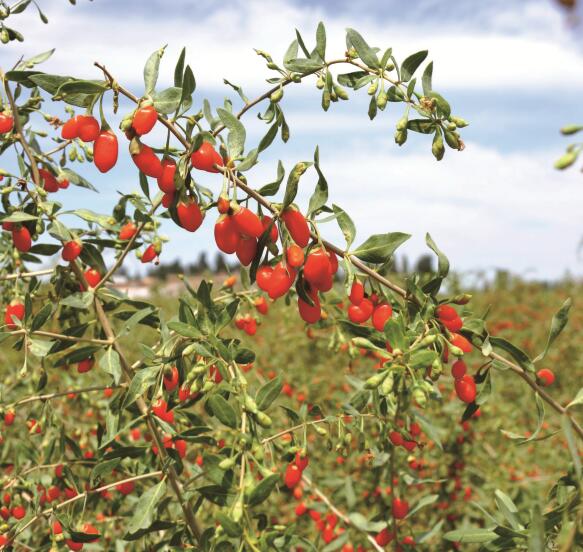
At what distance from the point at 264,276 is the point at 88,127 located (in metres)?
0.63

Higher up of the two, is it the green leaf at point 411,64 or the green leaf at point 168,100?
the green leaf at point 411,64

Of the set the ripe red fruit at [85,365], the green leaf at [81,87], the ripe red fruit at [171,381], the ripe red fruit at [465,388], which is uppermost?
the green leaf at [81,87]

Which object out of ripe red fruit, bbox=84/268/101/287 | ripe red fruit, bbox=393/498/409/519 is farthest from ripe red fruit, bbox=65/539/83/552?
ripe red fruit, bbox=393/498/409/519

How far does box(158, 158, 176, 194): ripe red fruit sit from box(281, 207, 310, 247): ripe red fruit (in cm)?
29

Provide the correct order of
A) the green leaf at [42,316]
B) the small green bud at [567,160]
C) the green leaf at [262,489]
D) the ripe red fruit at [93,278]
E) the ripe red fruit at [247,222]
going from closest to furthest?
the small green bud at [567,160] → the green leaf at [262,489] → the ripe red fruit at [247,222] → the green leaf at [42,316] → the ripe red fruit at [93,278]

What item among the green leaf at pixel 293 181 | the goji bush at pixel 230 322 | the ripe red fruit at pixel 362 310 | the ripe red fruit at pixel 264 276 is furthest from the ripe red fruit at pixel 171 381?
the green leaf at pixel 293 181

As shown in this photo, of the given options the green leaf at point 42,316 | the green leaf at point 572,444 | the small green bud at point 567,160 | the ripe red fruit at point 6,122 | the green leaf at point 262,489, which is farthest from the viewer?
the ripe red fruit at point 6,122

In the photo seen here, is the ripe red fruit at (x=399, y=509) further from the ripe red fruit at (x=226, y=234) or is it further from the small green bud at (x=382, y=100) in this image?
the small green bud at (x=382, y=100)

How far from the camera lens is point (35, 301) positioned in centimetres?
244

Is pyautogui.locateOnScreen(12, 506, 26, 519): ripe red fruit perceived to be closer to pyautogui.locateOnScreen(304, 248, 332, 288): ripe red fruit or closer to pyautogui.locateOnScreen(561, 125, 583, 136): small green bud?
pyautogui.locateOnScreen(304, 248, 332, 288): ripe red fruit

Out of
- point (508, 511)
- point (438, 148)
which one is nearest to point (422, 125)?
point (438, 148)

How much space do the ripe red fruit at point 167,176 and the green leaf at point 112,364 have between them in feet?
2.03

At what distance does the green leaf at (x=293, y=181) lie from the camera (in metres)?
1.46

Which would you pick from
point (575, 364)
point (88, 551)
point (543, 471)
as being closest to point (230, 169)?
point (88, 551)
